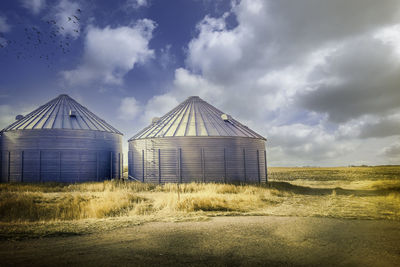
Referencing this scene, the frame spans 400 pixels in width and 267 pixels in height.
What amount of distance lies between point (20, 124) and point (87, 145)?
767 cm

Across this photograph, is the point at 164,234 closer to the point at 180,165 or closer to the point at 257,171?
the point at 180,165

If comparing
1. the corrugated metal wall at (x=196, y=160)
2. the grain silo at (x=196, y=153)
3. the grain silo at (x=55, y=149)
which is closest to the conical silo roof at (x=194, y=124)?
the grain silo at (x=196, y=153)

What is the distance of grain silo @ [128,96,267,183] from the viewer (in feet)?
85.5

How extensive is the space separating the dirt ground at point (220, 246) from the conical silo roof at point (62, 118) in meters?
23.9

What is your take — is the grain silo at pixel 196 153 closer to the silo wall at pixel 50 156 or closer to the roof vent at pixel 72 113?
the silo wall at pixel 50 156

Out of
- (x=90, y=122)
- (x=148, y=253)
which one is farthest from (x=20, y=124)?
(x=148, y=253)

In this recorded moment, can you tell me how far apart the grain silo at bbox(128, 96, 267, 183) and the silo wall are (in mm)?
4221

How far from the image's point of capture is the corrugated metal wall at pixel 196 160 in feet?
85.3

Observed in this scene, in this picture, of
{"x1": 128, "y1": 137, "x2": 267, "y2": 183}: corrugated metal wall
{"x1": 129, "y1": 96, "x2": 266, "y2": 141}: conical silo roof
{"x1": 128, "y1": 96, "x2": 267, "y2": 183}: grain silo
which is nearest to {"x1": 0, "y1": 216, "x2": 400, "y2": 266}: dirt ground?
{"x1": 128, "y1": 137, "x2": 267, "y2": 183}: corrugated metal wall

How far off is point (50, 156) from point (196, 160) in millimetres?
14178

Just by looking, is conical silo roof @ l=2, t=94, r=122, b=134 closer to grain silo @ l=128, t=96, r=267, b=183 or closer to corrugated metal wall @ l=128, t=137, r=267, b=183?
grain silo @ l=128, t=96, r=267, b=183

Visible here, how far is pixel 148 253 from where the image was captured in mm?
6449

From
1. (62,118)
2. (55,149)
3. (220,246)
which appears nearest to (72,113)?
(62,118)

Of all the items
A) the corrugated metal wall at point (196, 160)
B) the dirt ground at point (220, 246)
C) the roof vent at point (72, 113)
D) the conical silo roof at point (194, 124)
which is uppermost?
the roof vent at point (72, 113)
